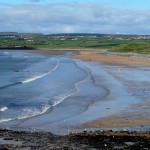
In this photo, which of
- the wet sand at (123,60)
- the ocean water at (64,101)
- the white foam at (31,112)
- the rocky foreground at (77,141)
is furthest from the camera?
the wet sand at (123,60)

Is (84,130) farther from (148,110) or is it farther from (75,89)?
(75,89)

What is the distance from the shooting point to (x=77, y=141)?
53.4 feet

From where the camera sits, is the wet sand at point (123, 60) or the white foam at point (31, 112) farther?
the wet sand at point (123, 60)

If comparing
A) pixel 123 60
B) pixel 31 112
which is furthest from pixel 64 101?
pixel 123 60

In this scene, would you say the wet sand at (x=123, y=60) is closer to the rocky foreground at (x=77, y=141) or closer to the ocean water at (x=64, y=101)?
the ocean water at (x=64, y=101)

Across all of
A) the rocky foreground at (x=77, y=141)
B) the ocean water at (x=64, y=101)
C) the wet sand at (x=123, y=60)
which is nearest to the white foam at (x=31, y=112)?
the ocean water at (x=64, y=101)

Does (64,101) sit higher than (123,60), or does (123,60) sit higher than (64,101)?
(64,101)

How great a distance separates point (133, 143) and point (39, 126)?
612 cm

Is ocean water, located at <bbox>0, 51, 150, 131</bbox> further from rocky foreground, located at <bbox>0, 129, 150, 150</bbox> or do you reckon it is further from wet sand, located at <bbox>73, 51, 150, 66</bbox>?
wet sand, located at <bbox>73, 51, 150, 66</bbox>

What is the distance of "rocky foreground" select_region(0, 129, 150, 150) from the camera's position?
1532 cm

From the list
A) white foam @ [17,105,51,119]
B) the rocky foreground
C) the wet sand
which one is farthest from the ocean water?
the wet sand

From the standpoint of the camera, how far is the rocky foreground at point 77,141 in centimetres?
1532

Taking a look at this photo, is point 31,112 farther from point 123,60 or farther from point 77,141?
point 123,60

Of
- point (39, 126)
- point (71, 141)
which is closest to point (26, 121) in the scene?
point (39, 126)
